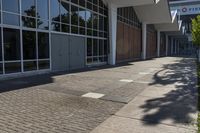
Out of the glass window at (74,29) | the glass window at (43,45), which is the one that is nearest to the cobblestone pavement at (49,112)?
the glass window at (43,45)

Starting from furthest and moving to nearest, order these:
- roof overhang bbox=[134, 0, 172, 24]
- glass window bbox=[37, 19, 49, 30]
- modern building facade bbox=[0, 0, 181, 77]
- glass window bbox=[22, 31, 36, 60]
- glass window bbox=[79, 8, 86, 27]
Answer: roof overhang bbox=[134, 0, 172, 24] < glass window bbox=[79, 8, 86, 27] < glass window bbox=[37, 19, 49, 30] < glass window bbox=[22, 31, 36, 60] < modern building facade bbox=[0, 0, 181, 77]

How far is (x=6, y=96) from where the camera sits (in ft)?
24.6

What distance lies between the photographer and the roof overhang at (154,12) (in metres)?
27.7

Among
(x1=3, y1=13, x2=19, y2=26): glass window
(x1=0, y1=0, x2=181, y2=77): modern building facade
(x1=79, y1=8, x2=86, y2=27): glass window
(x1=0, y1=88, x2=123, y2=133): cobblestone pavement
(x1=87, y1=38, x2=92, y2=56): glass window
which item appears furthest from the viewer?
(x1=87, y1=38, x2=92, y2=56): glass window

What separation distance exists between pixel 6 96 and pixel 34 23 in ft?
21.0

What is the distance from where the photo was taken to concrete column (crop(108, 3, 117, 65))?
21.3m

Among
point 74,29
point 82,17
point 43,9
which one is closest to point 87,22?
point 82,17

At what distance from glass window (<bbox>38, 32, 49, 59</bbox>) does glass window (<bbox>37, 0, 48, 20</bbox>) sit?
1.09 meters

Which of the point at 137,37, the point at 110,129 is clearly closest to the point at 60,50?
the point at 110,129

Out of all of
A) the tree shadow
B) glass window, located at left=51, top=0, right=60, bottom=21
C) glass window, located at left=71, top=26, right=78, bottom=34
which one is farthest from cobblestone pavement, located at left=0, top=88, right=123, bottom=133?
glass window, located at left=71, top=26, right=78, bottom=34

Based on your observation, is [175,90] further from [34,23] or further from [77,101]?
[34,23]

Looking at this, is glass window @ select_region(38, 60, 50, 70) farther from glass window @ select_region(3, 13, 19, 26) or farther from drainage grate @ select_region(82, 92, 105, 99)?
drainage grate @ select_region(82, 92, 105, 99)

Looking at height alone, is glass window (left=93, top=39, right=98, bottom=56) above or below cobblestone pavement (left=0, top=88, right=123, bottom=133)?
above

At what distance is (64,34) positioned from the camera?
1545 cm
